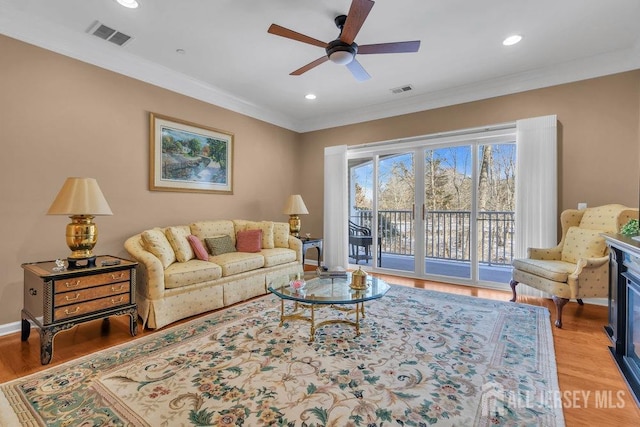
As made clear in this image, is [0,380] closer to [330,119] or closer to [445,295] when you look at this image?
[445,295]

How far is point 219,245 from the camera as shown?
3.84 m

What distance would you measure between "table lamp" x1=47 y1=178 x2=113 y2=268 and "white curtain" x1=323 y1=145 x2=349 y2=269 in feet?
11.5

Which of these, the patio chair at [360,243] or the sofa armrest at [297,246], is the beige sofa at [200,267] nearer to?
the sofa armrest at [297,246]

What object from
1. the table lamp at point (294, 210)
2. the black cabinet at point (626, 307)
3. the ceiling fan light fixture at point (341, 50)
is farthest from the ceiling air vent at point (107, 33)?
the black cabinet at point (626, 307)

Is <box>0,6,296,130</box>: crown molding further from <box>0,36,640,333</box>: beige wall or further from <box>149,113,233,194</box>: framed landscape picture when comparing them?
<box>149,113,233,194</box>: framed landscape picture

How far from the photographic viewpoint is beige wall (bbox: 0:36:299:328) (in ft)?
8.46

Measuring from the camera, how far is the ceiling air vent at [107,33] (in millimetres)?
2718

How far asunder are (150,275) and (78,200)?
866 millimetres

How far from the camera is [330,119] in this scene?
5.45 metres

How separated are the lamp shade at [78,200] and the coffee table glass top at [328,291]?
1.64 m

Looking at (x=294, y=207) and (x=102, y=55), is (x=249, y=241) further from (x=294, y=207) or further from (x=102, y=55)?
(x=102, y=55)

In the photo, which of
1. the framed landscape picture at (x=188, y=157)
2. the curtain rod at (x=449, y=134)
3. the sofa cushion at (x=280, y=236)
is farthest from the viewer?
the sofa cushion at (x=280, y=236)

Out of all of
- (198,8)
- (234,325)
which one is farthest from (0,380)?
(198,8)

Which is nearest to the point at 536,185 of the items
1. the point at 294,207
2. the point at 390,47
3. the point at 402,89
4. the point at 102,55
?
the point at 402,89
